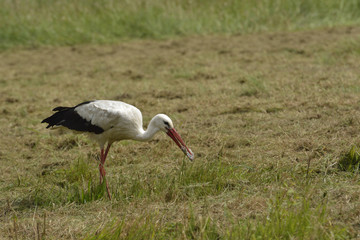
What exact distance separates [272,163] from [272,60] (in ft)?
17.3

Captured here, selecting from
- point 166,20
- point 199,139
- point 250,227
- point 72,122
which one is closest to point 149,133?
point 72,122

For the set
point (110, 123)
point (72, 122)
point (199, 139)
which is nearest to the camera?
point (110, 123)

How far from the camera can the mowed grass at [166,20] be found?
1335cm

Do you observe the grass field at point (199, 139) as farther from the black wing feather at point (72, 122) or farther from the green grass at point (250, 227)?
the black wing feather at point (72, 122)

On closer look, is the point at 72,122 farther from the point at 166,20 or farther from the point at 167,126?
the point at 166,20

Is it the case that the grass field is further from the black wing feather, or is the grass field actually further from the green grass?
the black wing feather

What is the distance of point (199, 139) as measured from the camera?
21.3 ft

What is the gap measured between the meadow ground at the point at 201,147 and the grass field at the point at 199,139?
17mm

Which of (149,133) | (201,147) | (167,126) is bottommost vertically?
(201,147)

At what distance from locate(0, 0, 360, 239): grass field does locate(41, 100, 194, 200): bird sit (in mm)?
316

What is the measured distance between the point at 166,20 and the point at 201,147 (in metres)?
7.82

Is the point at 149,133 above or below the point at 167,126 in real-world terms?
below

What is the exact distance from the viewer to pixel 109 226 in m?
4.13

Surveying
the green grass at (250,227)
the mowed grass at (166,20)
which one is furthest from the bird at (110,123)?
the mowed grass at (166,20)
